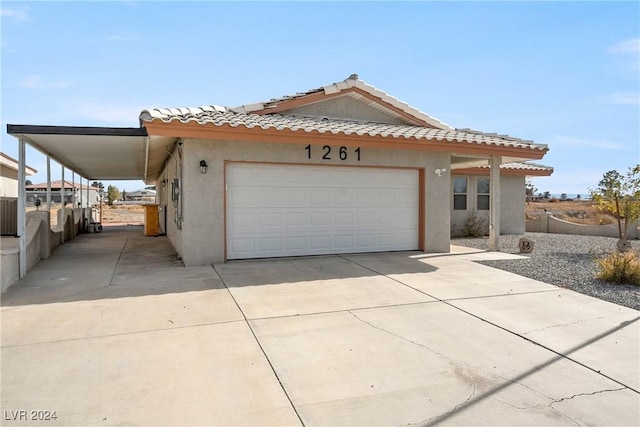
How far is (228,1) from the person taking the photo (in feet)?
27.8

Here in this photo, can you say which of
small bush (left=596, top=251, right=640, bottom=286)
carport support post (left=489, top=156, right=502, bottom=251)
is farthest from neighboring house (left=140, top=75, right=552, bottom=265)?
small bush (left=596, top=251, right=640, bottom=286)

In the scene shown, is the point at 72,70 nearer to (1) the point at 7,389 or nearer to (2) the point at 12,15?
(2) the point at 12,15

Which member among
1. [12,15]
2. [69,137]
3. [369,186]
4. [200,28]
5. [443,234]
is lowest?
[443,234]

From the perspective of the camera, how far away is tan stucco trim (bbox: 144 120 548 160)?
7.27 metres

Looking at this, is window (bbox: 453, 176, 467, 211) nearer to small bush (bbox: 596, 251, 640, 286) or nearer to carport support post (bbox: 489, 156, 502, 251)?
carport support post (bbox: 489, 156, 502, 251)

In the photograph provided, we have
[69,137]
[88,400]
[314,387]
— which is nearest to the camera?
[88,400]

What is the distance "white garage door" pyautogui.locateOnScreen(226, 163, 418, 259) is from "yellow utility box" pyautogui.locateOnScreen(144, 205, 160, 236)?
9078mm

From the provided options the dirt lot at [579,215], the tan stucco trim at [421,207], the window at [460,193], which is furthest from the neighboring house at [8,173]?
the dirt lot at [579,215]

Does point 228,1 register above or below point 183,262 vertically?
above

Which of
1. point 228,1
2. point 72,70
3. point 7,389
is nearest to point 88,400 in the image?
point 7,389

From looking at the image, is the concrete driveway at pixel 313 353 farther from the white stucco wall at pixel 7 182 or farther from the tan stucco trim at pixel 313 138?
the white stucco wall at pixel 7 182

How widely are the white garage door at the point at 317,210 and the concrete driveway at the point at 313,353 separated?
7.25 feet

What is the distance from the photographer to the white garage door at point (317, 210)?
30.3 feet

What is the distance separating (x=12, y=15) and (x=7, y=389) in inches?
265
